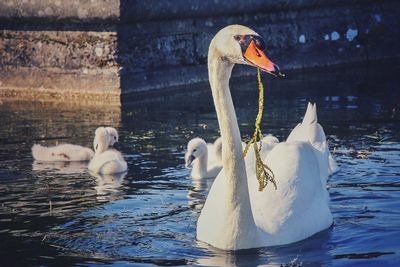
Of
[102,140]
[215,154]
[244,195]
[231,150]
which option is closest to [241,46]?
[231,150]

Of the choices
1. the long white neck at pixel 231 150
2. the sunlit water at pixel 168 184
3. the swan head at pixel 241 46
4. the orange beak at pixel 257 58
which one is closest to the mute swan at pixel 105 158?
the sunlit water at pixel 168 184

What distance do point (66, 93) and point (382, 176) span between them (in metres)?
6.06

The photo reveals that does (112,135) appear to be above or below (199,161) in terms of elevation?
above

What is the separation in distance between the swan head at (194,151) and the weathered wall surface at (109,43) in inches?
150

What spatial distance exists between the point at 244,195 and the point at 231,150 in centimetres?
31

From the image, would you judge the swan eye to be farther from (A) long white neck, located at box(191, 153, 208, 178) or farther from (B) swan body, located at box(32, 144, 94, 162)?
(B) swan body, located at box(32, 144, 94, 162)

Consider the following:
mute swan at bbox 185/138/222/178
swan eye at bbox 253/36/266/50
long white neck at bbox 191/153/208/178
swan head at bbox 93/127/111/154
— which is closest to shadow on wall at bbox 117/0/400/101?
swan head at bbox 93/127/111/154

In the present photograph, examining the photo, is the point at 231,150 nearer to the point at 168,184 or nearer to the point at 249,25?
the point at 168,184

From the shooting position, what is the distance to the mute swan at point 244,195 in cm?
741

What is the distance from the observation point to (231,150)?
7594mm

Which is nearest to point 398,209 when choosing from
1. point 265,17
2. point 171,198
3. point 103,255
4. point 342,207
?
point 342,207

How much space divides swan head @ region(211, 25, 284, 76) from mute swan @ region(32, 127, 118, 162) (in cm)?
426

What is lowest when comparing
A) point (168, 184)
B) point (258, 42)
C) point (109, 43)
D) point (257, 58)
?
point (168, 184)

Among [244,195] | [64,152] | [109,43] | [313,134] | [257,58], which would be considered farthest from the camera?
[109,43]
